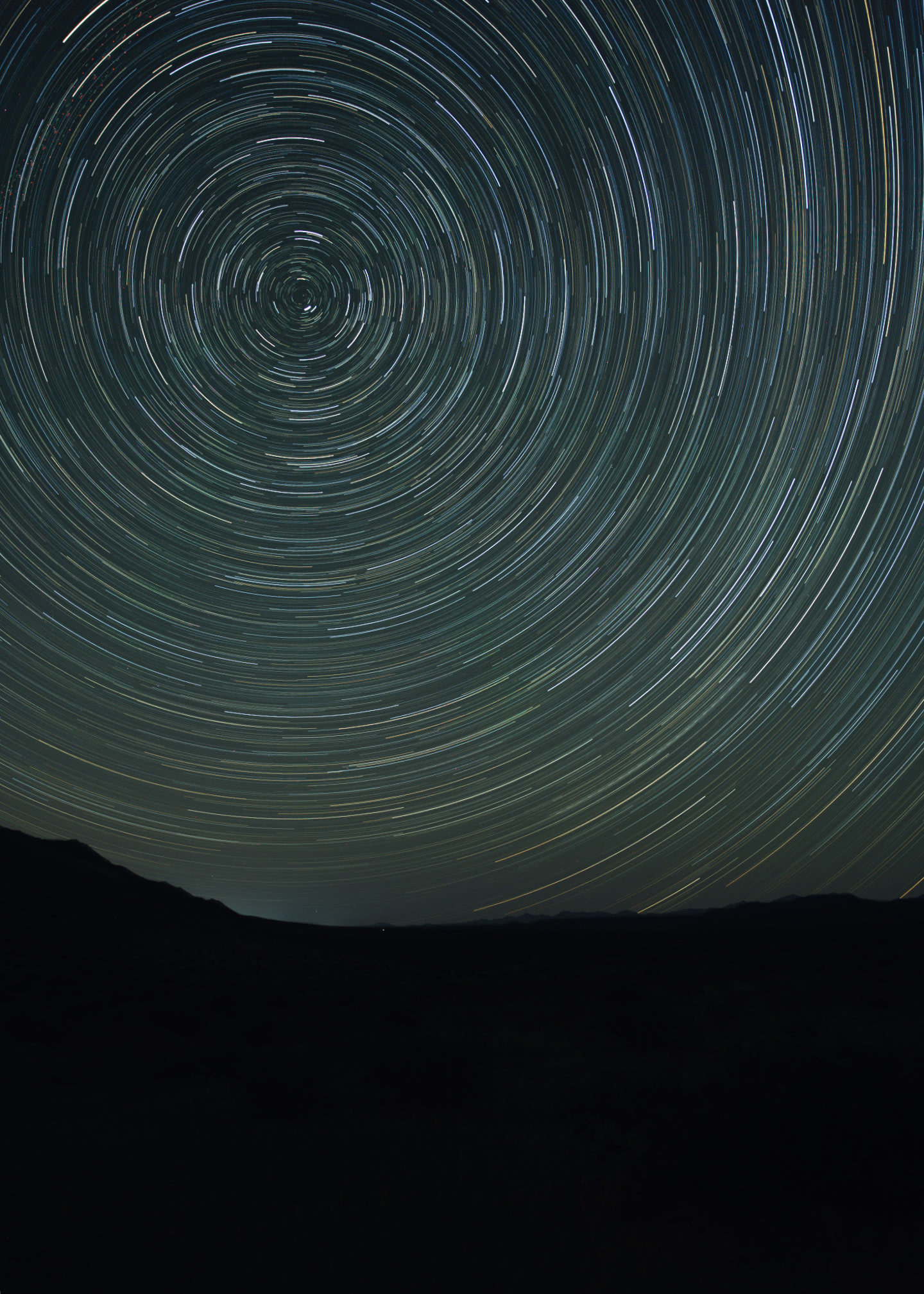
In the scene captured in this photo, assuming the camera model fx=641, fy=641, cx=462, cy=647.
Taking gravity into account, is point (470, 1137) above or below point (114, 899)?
below

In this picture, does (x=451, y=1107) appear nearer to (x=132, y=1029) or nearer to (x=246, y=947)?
(x=132, y=1029)

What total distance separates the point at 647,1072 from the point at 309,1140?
429 cm

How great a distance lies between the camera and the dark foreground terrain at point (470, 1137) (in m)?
4.70

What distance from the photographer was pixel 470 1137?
22.1 ft

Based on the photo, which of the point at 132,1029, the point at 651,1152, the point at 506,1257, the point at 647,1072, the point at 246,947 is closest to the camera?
the point at 506,1257

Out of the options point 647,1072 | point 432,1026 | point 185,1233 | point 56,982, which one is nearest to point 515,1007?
point 432,1026

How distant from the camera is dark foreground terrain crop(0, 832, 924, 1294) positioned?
470 centimetres

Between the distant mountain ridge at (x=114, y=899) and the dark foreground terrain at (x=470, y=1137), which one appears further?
the distant mountain ridge at (x=114, y=899)

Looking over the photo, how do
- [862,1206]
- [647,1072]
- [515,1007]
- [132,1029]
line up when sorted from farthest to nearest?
1. [515,1007]
2. [132,1029]
3. [647,1072]
4. [862,1206]

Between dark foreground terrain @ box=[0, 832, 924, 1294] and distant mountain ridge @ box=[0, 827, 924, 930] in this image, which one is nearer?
dark foreground terrain @ box=[0, 832, 924, 1294]

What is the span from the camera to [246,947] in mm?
22469

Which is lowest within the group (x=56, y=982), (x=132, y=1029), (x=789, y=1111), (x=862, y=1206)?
(x=862, y=1206)

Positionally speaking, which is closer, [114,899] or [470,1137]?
[470,1137]

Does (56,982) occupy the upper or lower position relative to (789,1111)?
upper
